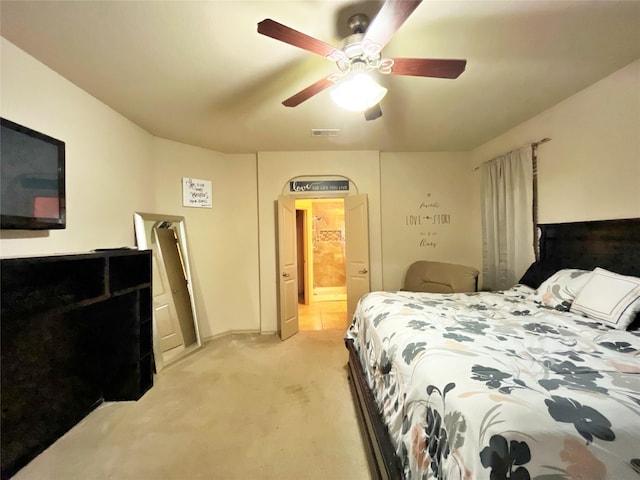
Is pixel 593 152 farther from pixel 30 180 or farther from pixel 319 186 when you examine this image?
pixel 30 180

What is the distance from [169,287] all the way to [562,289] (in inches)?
143

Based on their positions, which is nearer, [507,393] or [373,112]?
[507,393]

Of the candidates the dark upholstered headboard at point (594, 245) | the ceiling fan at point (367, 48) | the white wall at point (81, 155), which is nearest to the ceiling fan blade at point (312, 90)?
the ceiling fan at point (367, 48)

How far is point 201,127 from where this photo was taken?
9.33ft

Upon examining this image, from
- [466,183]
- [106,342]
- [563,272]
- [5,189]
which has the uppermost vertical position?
[466,183]

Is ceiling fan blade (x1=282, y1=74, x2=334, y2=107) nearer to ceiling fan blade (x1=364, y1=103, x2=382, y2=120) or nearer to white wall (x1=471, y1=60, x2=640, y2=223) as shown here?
ceiling fan blade (x1=364, y1=103, x2=382, y2=120)

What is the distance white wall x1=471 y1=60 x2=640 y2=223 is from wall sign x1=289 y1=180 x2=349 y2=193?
2.16m

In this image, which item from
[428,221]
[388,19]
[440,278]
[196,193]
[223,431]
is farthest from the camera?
[428,221]

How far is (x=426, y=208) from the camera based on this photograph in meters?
3.94

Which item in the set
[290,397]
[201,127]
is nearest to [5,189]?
[201,127]

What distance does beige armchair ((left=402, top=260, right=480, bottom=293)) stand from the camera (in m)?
3.12

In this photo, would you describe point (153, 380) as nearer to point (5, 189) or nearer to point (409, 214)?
point (5, 189)

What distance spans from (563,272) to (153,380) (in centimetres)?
367

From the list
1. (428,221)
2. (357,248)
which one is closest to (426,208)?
(428,221)
